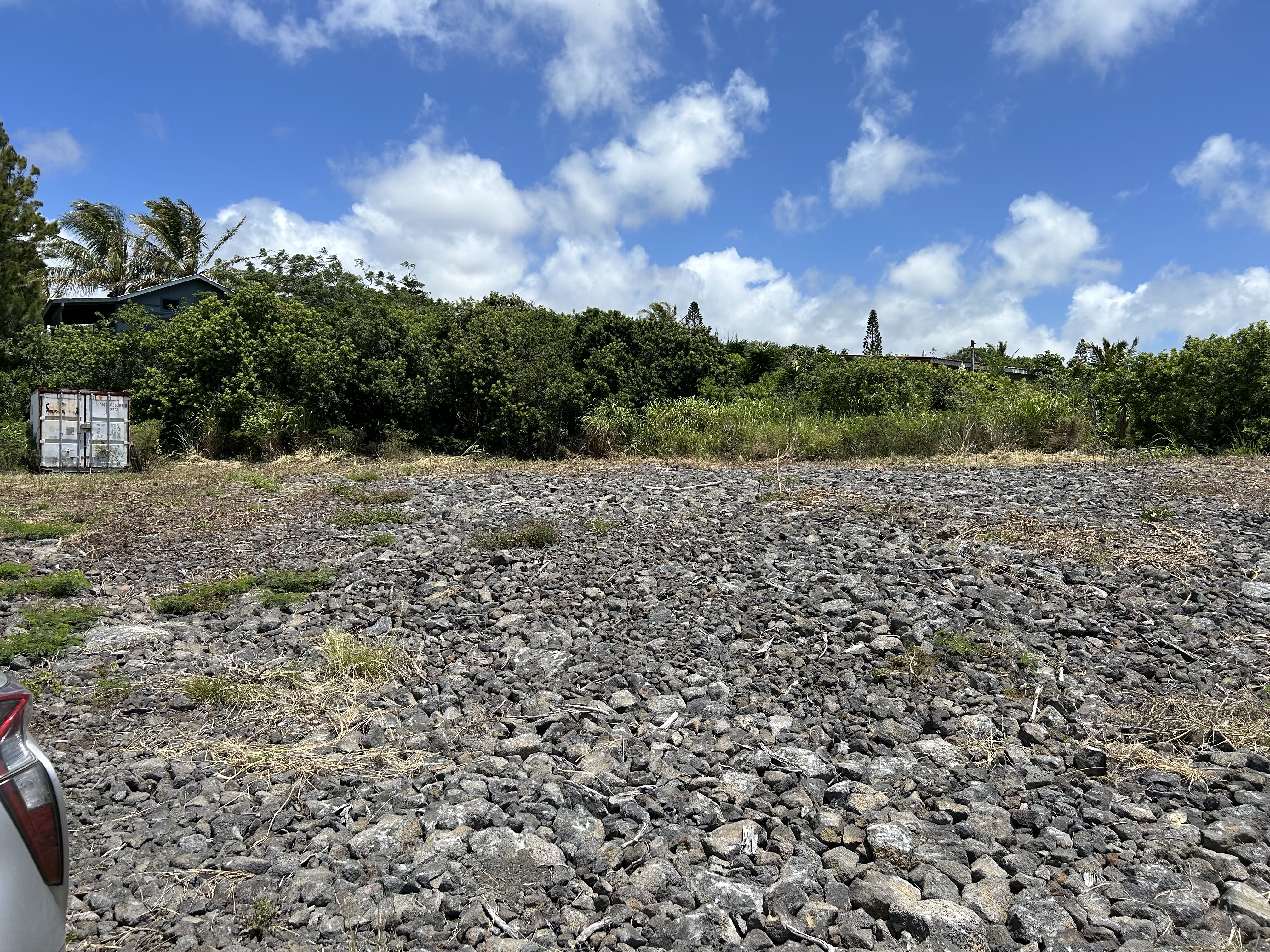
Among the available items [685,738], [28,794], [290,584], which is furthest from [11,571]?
[28,794]

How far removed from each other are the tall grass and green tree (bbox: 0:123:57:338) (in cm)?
1062

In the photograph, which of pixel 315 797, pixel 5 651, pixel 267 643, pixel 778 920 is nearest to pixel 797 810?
pixel 778 920

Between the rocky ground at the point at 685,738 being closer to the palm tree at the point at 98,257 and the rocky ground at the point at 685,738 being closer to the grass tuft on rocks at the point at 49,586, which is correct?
the grass tuft on rocks at the point at 49,586

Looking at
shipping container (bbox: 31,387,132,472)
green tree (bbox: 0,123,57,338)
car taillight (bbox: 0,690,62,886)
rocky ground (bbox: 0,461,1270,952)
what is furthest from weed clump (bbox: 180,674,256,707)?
green tree (bbox: 0,123,57,338)

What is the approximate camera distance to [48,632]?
4.89 metres

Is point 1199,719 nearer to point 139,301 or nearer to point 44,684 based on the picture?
point 44,684

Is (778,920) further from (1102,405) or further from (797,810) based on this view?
(1102,405)

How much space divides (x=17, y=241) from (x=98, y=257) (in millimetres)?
21291

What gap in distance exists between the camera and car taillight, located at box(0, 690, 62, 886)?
1.67 meters

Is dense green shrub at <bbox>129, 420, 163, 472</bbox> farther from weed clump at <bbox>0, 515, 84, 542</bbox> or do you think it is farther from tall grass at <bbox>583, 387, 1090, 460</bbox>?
tall grass at <bbox>583, 387, 1090, 460</bbox>

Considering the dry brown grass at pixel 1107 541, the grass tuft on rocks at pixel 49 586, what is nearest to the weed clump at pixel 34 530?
the grass tuft on rocks at pixel 49 586

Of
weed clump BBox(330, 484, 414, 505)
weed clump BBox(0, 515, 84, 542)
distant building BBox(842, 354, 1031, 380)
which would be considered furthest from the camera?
distant building BBox(842, 354, 1031, 380)

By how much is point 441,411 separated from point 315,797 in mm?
11525

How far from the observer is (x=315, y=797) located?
333 centimetres
